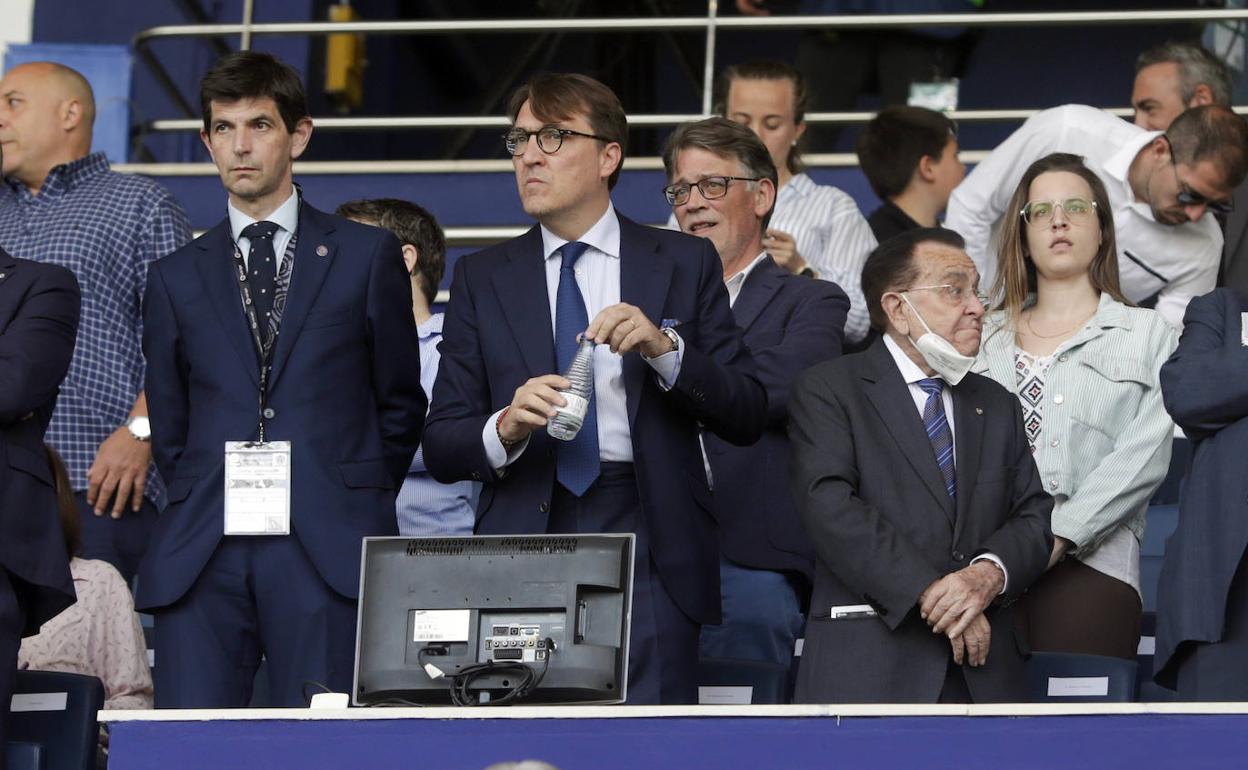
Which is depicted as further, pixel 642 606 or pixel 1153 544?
pixel 1153 544

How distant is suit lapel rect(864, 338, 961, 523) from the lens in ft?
12.7

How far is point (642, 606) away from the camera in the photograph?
371 centimetres

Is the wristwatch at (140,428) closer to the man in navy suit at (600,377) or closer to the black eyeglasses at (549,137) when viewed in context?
the man in navy suit at (600,377)

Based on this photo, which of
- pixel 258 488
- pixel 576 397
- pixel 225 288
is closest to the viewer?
pixel 576 397

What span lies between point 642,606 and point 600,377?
453mm

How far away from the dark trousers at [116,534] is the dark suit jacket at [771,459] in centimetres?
148

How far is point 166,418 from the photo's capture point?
399cm

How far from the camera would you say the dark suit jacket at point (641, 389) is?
376cm

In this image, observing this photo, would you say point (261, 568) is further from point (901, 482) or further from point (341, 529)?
point (901, 482)

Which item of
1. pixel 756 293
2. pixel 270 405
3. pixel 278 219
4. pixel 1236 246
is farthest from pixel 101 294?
pixel 1236 246

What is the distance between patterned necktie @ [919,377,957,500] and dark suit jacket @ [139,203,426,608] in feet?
3.29

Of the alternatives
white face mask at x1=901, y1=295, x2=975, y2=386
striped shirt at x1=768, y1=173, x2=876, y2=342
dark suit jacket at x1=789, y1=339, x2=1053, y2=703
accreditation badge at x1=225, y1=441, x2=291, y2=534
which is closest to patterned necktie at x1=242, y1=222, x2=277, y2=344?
accreditation badge at x1=225, y1=441, x2=291, y2=534

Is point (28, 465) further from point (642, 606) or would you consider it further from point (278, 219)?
point (642, 606)

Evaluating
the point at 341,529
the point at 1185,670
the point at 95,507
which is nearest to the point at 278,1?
the point at 95,507
